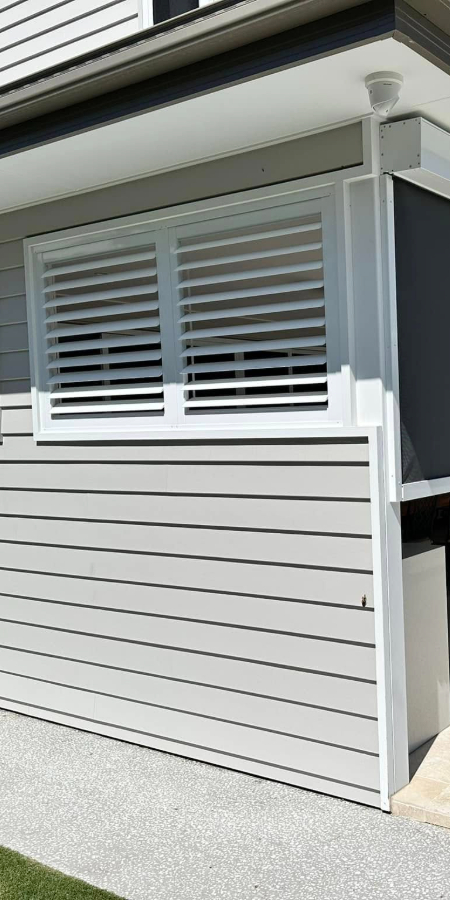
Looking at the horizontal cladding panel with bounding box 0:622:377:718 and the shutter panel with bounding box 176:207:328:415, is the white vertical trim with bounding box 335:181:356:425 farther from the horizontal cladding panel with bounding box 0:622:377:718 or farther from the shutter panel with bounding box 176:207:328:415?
the horizontal cladding panel with bounding box 0:622:377:718

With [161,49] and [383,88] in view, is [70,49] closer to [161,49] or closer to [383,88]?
[161,49]

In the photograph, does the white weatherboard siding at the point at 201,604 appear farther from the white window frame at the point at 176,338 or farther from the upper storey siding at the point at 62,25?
the upper storey siding at the point at 62,25

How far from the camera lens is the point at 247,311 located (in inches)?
150

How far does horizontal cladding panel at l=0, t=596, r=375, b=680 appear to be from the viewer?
141 inches

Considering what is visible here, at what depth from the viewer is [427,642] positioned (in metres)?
3.99

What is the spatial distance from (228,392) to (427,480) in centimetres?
109

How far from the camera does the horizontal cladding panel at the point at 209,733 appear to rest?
356 centimetres

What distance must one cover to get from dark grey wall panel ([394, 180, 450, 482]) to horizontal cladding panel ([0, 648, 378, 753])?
1068 mm

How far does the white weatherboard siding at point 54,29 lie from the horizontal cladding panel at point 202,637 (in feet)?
9.43

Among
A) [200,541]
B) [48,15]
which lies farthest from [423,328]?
[48,15]

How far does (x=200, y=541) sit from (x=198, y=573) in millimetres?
151

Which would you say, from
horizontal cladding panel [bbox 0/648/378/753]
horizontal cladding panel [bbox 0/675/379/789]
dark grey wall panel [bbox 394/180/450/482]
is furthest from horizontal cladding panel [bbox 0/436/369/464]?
horizontal cladding panel [bbox 0/675/379/789]

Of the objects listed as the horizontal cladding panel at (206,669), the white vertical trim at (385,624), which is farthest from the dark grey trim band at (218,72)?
the horizontal cladding panel at (206,669)

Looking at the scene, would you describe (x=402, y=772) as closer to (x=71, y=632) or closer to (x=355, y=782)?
(x=355, y=782)
